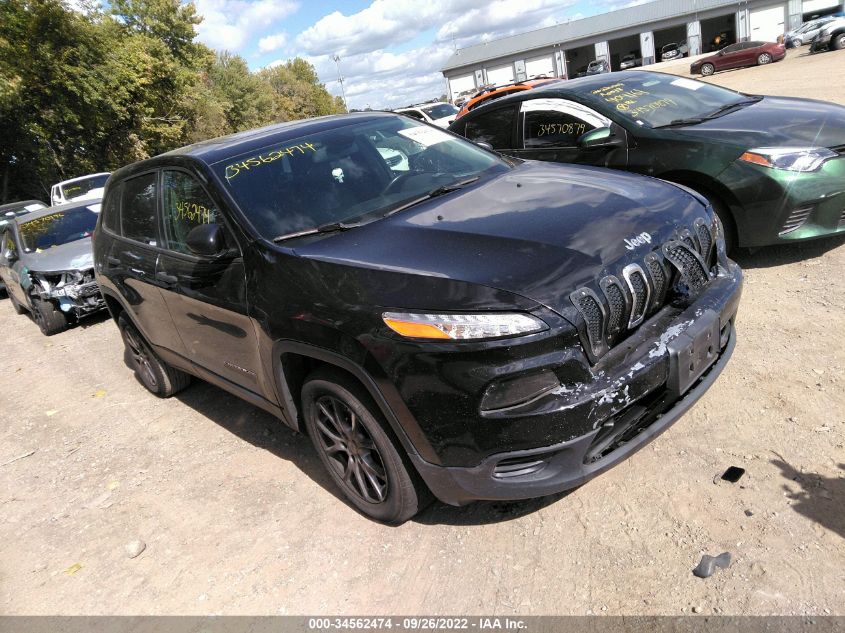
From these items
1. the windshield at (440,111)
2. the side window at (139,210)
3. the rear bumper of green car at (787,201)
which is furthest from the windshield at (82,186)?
the rear bumper of green car at (787,201)

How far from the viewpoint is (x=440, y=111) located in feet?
67.1

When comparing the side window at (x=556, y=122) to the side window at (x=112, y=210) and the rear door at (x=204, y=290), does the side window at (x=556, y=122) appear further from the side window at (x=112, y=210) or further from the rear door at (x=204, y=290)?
the side window at (x=112, y=210)

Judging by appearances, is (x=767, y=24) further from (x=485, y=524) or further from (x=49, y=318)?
(x=485, y=524)

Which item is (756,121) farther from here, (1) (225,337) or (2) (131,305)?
(2) (131,305)

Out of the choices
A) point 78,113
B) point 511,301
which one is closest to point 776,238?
point 511,301

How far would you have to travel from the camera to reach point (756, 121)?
484cm

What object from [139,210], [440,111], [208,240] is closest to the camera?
[208,240]

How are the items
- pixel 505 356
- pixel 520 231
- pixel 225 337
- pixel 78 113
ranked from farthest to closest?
pixel 78 113 < pixel 225 337 < pixel 520 231 < pixel 505 356

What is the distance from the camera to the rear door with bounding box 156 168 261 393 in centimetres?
320

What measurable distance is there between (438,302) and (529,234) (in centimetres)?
57

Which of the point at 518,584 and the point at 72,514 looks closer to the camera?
the point at 518,584

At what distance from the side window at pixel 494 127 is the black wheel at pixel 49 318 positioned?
18.3 feet

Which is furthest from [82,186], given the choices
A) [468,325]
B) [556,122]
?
[468,325]

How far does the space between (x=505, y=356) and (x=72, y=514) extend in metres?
3.03
